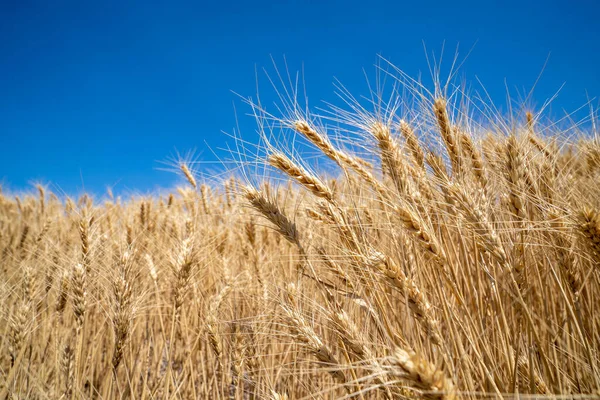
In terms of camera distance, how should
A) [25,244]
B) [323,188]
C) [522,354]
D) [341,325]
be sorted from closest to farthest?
[341,325] → [522,354] → [323,188] → [25,244]

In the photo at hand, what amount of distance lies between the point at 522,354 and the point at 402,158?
2.84ft

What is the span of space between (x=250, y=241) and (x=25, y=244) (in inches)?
118

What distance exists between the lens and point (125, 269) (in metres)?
1.52

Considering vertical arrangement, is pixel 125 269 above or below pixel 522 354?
above

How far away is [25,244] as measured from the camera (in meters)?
3.54

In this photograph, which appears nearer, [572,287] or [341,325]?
[341,325]

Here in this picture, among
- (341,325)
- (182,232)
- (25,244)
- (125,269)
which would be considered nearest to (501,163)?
(341,325)

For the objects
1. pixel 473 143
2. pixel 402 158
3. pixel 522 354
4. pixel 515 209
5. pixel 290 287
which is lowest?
pixel 522 354

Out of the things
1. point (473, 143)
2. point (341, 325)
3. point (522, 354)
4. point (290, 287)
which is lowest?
point (522, 354)

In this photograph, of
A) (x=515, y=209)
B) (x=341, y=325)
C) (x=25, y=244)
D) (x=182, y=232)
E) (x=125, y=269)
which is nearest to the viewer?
(x=341, y=325)

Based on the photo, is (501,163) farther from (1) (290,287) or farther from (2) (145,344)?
(2) (145,344)

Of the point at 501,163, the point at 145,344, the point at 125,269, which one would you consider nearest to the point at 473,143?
the point at 501,163

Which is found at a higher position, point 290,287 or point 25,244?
point 25,244

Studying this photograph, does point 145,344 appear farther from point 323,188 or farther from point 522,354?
point 522,354
